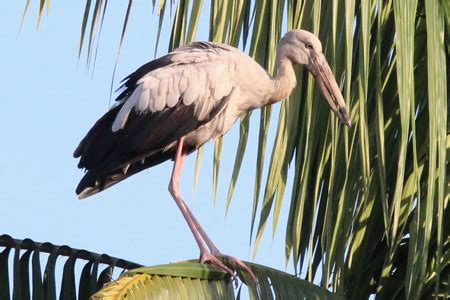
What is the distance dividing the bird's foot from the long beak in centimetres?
72

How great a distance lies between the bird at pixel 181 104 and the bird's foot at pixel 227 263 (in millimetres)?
196

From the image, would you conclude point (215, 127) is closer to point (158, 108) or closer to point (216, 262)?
point (158, 108)

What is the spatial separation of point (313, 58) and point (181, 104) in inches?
26.3

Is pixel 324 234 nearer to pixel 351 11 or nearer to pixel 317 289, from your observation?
pixel 317 289

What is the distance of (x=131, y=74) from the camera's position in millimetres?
5277

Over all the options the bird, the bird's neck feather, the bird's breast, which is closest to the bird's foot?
the bird

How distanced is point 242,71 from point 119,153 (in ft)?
2.39

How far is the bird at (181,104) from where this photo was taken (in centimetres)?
495

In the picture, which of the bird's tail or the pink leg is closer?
the pink leg

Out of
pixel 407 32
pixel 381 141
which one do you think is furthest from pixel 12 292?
pixel 407 32

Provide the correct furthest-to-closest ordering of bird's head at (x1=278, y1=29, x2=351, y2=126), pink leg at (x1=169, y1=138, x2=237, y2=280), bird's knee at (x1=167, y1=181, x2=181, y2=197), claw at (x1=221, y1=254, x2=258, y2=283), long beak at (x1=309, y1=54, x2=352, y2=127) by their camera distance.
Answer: bird's knee at (x1=167, y1=181, x2=181, y2=197), bird's head at (x1=278, y1=29, x2=351, y2=126), pink leg at (x1=169, y1=138, x2=237, y2=280), long beak at (x1=309, y1=54, x2=352, y2=127), claw at (x1=221, y1=254, x2=258, y2=283)

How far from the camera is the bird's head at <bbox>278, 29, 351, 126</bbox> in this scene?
4.71 metres

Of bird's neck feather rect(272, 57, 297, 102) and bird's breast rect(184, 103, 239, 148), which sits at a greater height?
bird's neck feather rect(272, 57, 297, 102)

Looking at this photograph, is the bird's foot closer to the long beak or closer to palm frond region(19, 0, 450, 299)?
palm frond region(19, 0, 450, 299)
